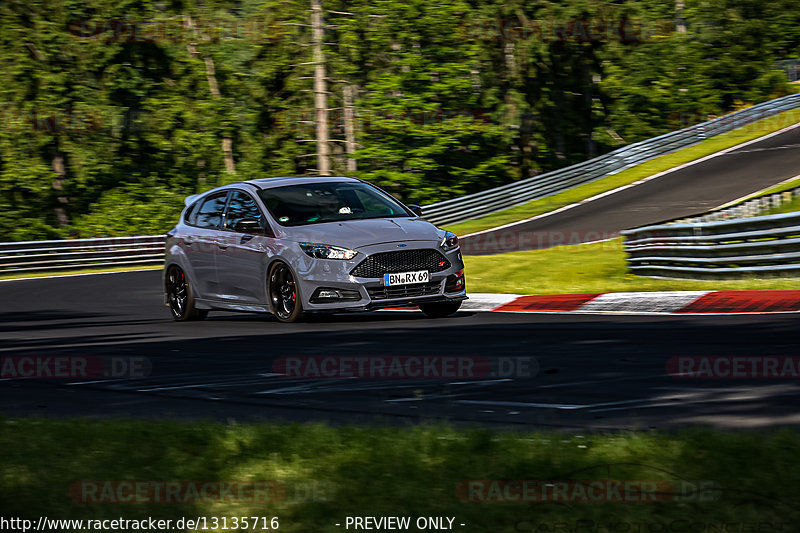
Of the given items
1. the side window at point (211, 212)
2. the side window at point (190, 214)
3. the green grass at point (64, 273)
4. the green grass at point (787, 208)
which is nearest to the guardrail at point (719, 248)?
the green grass at point (787, 208)

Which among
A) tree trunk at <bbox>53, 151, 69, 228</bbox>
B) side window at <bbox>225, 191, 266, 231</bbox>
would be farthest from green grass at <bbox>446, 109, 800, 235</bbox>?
tree trunk at <bbox>53, 151, 69, 228</bbox>

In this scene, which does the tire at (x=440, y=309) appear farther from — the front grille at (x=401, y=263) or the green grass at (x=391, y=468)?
the green grass at (x=391, y=468)

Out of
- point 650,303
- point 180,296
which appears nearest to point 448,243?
point 650,303

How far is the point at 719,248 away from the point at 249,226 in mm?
6695

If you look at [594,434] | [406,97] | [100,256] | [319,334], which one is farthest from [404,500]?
[406,97]

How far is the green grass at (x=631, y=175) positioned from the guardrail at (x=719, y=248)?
1770cm

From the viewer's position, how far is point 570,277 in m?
18.8

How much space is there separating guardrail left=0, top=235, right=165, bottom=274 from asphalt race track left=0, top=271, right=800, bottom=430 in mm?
21762

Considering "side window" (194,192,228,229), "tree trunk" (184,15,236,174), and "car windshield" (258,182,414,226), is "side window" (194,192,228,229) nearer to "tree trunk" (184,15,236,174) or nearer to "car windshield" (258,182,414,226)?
"car windshield" (258,182,414,226)

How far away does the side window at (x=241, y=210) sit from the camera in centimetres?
1408

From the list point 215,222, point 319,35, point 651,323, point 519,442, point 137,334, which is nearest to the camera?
point 519,442

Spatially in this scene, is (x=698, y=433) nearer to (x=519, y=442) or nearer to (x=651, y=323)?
(x=519, y=442)

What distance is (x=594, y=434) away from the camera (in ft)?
18.7

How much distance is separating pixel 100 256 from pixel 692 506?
34677 millimetres
